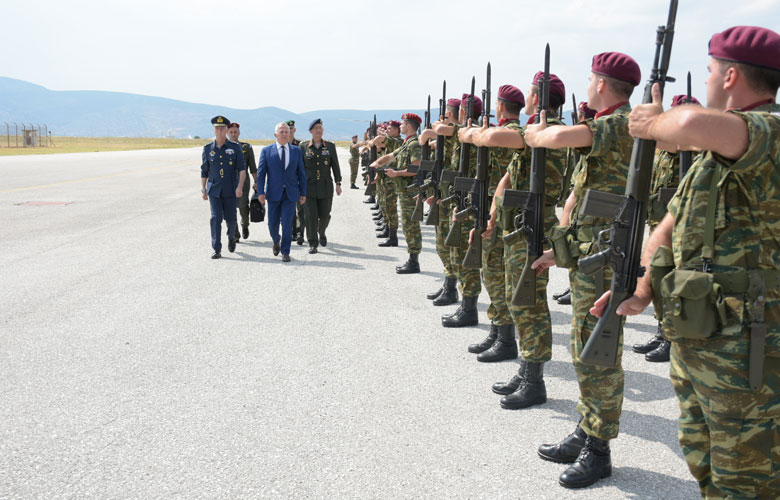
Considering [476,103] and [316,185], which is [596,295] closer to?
[476,103]

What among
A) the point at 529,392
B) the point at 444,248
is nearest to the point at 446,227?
the point at 444,248

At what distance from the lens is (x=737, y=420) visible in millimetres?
2092

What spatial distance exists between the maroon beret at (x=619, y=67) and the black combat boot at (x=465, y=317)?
3149 millimetres

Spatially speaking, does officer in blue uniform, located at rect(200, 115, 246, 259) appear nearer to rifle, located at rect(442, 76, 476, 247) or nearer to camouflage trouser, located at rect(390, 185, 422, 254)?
camouflage trouser, located at rect(390, 185, 422, 254)

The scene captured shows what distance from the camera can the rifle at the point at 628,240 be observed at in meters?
2.39

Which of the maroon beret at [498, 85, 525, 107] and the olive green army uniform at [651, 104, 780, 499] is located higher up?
the maroon beret at [498, 85, 525, 107]

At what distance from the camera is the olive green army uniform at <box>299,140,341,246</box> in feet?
32.9

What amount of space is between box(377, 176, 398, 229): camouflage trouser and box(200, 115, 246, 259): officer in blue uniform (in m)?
2.76

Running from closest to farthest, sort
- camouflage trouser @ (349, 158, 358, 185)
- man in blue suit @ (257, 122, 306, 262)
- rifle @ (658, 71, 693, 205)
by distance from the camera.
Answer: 1. rifle @ (658, 71, 693, 205)
2. man in blue suit @ (257, 122, 306, 262)
3. camouflage trouser @ (349, 158, 358, 185)

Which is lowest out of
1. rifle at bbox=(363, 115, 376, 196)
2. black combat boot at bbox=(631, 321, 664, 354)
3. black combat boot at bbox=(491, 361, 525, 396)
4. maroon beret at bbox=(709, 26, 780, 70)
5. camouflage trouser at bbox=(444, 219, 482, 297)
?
black combat boot at bbox=(631, 321, 664, 354)

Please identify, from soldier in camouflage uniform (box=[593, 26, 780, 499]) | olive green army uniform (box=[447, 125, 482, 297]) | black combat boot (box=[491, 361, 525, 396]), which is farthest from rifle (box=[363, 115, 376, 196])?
soldier in camouflage uniform (box=[593, 26, 780, 499])

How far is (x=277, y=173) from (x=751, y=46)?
25.7 ft

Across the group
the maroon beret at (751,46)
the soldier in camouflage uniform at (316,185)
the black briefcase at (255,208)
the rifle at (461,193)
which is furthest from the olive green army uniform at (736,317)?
the black briefcase at (255,208)

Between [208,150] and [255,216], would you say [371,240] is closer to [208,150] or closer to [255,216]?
[255,216]
